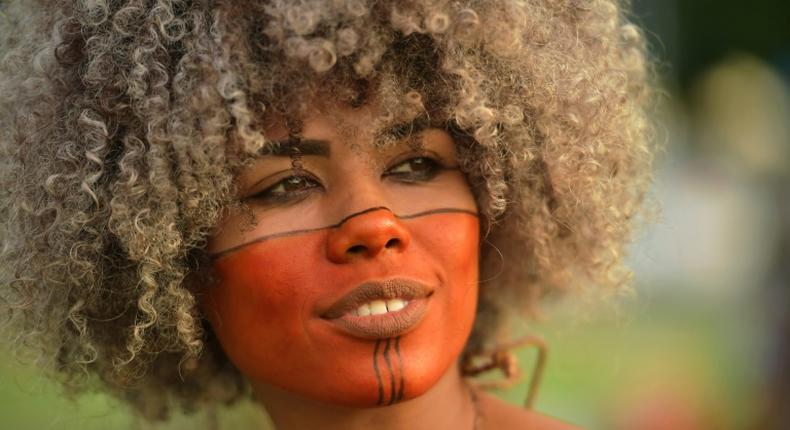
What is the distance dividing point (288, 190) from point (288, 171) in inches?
2.4

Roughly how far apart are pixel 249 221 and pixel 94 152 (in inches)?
13.9

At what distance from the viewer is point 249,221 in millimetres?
1986

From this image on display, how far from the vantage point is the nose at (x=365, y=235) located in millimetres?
1898

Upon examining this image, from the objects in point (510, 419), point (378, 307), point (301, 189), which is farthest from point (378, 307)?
point (510, 419)

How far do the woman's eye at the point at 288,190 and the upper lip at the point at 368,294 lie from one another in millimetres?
249

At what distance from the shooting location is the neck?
2.14 meters

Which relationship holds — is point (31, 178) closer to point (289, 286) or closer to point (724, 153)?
point (289, 286)

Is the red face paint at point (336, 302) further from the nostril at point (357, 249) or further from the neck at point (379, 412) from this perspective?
the neck at point (379, 412)

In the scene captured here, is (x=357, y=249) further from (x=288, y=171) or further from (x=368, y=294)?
(x=288, y=171)

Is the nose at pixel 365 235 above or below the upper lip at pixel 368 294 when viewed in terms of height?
above

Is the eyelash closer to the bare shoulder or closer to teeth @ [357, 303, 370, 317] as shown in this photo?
teeth @ [357, 303, 370, 317]

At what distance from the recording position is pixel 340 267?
76.2 inches

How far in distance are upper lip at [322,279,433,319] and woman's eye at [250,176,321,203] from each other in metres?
0.25

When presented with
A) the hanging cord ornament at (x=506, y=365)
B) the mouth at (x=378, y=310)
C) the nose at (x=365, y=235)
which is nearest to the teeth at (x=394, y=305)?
the mouth at (x=378, y=310)
